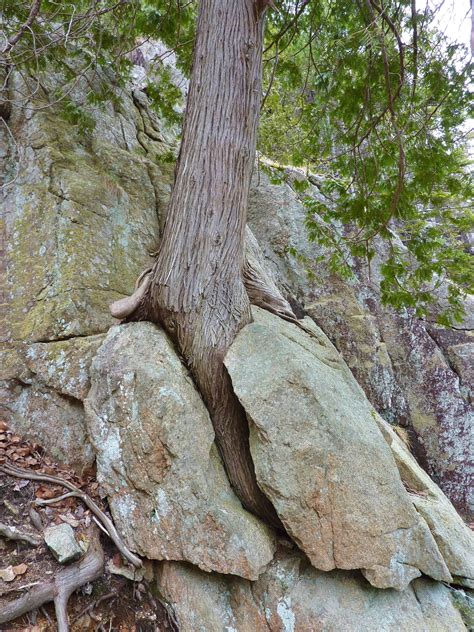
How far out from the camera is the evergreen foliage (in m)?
4.23

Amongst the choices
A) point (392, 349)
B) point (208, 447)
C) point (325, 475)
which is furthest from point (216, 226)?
point (392, 349)

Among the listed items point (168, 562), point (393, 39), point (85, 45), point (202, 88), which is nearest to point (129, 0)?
point (85, 45)

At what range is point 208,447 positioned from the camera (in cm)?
297

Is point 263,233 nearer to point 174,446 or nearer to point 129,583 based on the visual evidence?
point 174,446

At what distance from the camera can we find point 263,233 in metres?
6.66

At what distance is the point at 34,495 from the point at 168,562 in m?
1.06

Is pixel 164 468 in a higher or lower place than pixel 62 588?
higher

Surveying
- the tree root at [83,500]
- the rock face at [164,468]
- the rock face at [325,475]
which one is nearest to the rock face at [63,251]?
the tree root at [83,500]

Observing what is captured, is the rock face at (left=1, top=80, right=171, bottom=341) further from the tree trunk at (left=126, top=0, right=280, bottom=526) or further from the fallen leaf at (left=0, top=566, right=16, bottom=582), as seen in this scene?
the fallen leaf at (left=0, top=566, right=16, bottom=582)

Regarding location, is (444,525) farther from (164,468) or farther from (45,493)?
(45,493)

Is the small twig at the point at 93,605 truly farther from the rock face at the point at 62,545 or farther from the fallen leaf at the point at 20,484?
the fallen leaf at the point at 20,484

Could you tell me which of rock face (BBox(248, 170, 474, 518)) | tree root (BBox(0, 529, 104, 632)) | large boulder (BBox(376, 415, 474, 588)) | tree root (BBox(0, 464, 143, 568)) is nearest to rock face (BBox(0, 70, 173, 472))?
tree root (BBox(0, 464, 143, 568))

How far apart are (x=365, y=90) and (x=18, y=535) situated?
5064 mm

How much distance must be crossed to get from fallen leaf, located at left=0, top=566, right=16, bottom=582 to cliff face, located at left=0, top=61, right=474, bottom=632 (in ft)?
2.26
